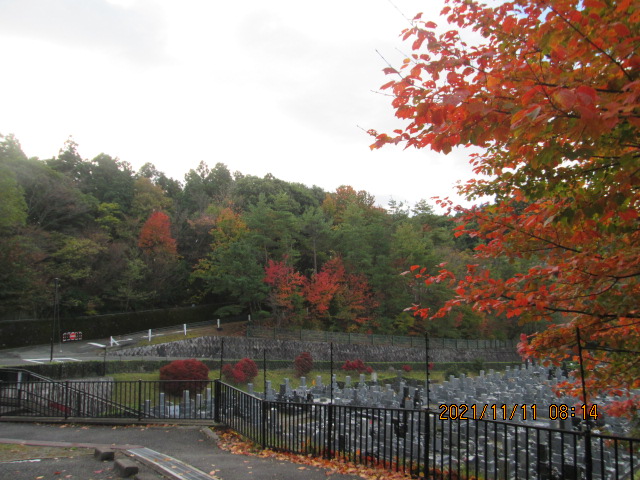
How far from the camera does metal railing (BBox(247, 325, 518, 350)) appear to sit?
34.7m

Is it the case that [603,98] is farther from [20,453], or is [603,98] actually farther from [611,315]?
[20,453]

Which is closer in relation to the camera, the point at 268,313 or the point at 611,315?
the point at 611,315

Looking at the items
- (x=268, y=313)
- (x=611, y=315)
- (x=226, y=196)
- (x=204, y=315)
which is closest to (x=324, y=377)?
(x=268, y=313)

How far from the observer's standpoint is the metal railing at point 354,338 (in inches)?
1364

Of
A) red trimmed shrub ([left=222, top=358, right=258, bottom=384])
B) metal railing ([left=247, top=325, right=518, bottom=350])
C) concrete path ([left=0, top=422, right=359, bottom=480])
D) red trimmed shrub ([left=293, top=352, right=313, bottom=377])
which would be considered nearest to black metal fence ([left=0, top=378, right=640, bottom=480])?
concrete path ([left=0, top=422, right=359, bottom=480])

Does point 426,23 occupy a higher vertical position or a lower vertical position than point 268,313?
higher

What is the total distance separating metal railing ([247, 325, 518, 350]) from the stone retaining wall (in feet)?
2.46

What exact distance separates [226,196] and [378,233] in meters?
21.2

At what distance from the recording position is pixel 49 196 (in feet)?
122

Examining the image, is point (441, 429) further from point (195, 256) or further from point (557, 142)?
point (195, 256)

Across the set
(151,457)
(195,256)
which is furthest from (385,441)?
(195,256)

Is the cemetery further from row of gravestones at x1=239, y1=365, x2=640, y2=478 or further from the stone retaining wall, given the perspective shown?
the stone retaining wall

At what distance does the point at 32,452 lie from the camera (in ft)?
25.0

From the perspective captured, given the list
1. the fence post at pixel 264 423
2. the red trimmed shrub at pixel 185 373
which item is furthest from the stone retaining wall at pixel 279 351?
the fence post at pixel 264 423
